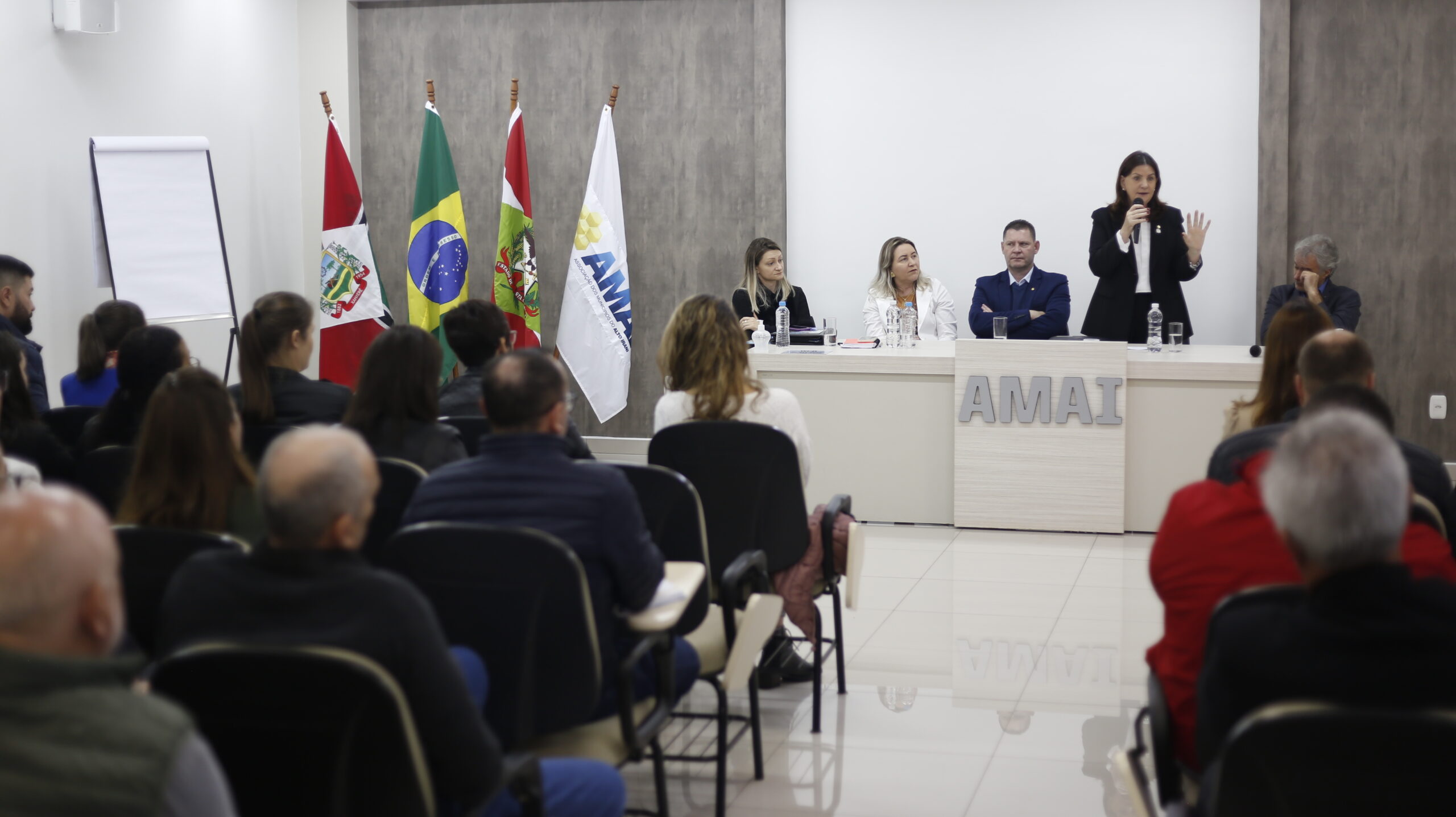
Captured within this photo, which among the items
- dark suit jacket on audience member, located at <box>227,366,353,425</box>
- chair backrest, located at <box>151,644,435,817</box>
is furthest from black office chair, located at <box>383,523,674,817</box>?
dark suit jacket on audience member, located at <box>227,366,353,425</box>

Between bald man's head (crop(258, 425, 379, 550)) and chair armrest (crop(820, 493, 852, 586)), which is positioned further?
chair armrest (crop(820, 493, 852, 586))

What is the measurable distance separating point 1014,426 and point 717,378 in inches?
108

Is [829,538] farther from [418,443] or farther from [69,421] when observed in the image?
[69,421]

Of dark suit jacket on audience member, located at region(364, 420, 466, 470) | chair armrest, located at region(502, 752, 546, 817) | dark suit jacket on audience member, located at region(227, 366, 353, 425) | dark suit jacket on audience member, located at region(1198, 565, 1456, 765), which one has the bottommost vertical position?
chair armrest, located at region(502, 752, 546, 817)

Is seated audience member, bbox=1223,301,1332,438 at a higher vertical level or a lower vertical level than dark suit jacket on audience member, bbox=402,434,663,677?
higher

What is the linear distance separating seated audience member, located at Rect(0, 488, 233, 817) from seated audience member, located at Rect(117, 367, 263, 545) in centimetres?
112

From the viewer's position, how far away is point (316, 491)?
1.84m

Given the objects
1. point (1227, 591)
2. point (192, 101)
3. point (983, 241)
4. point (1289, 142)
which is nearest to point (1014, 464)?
point (983, 241)

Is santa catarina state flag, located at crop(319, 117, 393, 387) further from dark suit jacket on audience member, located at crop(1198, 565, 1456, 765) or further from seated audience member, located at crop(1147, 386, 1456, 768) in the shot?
dark suit jacket on audience member, located at crop(1198, 565, 1456, 765)

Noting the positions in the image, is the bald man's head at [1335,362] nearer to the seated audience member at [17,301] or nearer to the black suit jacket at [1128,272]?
the black suit jacket at [1128,272]

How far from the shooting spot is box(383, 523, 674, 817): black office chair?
7.45 ft

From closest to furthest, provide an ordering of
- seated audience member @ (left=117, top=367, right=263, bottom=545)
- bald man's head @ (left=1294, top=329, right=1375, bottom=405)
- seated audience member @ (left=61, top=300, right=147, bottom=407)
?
seated audience member @ (left=117, top=367, right=263, bottom=545) < bald man's head @ (left=1294, top=329, right=1375, bottom=405) < seated audience member @ (left=61, top=300, right=147, bottom=407)

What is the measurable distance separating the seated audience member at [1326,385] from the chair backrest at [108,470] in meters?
2.60

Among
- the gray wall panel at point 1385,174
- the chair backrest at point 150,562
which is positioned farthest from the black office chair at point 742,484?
the gray wall panel at point 1385,174
